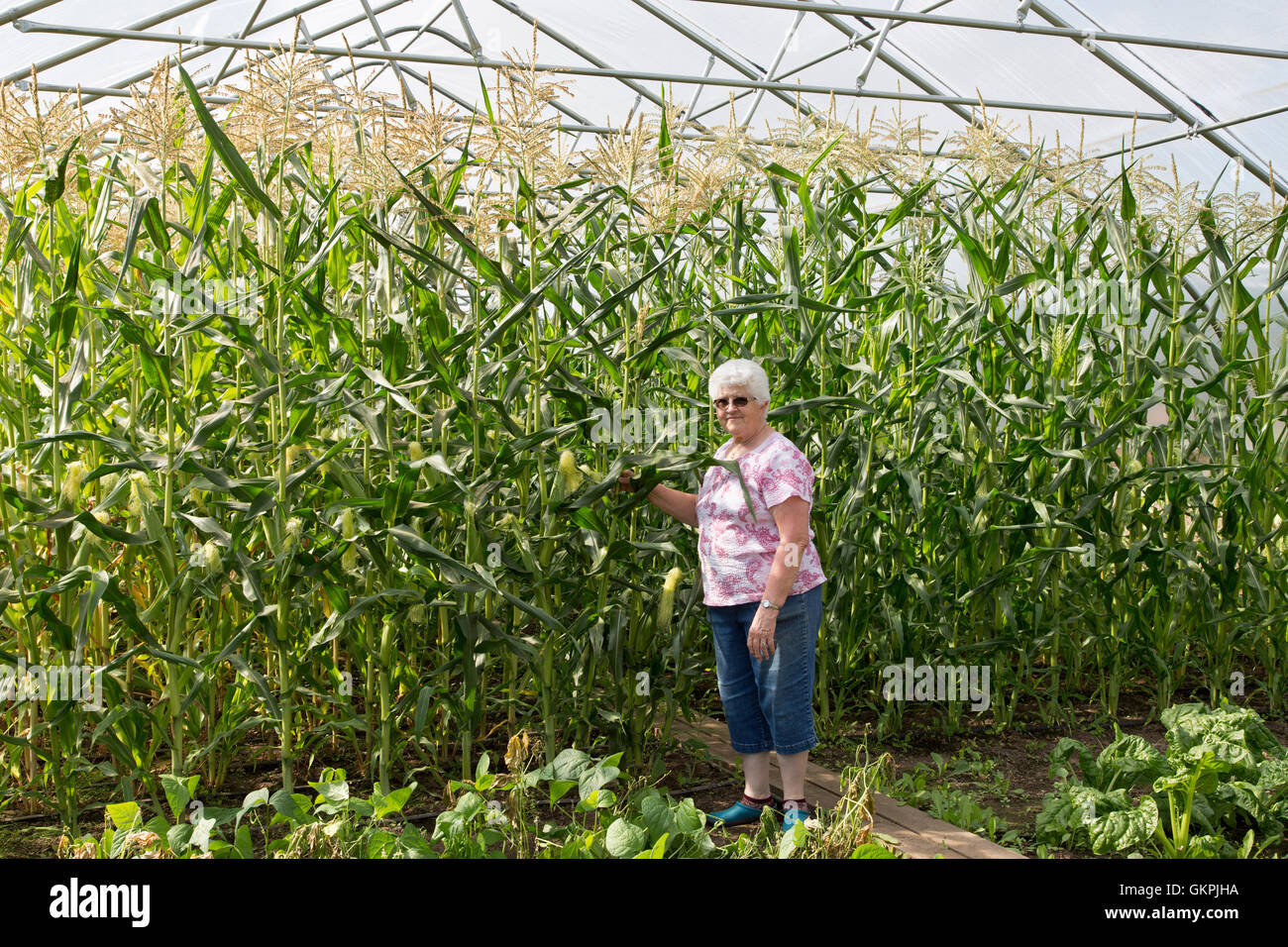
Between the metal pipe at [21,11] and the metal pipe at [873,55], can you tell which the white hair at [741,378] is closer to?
Result: the metal pipe at [21,11]

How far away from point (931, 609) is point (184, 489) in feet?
7.81

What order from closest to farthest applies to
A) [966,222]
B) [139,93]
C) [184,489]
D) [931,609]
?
[139,93] < [184,489] < [931,609] < [966,222]

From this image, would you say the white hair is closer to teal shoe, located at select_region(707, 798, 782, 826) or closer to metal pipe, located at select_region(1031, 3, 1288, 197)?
teal shoe, located at select_region(707, 798, 782, 826)

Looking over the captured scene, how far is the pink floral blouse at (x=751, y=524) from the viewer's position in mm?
2711

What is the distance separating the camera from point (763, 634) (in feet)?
8.84

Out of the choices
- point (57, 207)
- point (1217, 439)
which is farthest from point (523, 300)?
point (1217, 439)

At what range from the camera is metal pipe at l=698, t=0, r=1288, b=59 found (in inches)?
277

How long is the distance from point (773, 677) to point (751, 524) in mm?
427

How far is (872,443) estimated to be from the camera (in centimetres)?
346

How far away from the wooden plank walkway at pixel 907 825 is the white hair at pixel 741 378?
47.5 inches

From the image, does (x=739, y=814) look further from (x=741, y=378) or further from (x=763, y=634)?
(x=741, y=378)

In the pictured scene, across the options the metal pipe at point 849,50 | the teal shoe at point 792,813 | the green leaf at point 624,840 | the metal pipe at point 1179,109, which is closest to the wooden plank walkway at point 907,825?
the teal shoe at point 792,813

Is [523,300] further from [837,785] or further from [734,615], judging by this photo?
[837,785]

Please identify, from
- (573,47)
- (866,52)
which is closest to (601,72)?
(573,47)
